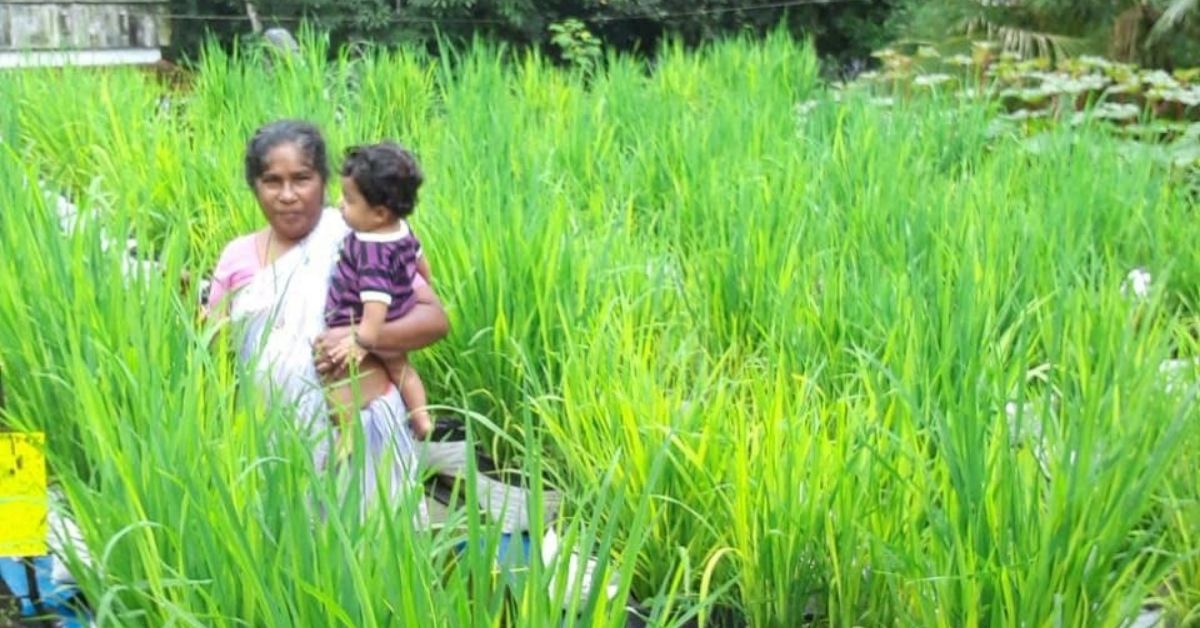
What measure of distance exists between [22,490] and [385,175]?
0.91 meters

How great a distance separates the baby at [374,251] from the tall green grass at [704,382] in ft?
0.76

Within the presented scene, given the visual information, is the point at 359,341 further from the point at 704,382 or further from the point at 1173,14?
the point at 1173,14

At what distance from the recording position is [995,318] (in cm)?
280

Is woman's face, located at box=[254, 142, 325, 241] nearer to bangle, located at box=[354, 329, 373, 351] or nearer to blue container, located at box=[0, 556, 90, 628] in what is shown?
bangle, located at box=[354, 329, 373, 351]

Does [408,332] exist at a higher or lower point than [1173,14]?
lower

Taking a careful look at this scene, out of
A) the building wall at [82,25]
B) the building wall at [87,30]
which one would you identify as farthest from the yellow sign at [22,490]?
the building wall at [82,25]

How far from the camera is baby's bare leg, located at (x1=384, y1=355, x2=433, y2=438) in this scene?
9.07ft

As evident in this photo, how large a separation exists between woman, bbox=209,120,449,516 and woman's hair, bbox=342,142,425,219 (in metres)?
0.16

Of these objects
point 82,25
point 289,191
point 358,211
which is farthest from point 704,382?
point 82,25

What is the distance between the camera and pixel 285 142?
281 centimetres

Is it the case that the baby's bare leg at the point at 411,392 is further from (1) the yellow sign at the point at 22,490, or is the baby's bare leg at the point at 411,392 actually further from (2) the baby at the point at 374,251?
(1) the yellow sign at the point at 22,490

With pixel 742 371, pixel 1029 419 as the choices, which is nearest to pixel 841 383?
pixel 742 371

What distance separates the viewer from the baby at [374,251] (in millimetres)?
2639

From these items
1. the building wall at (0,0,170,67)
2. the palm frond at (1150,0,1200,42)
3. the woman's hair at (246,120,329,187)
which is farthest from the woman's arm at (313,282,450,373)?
the palm frond at (1150,0,1200,42)
